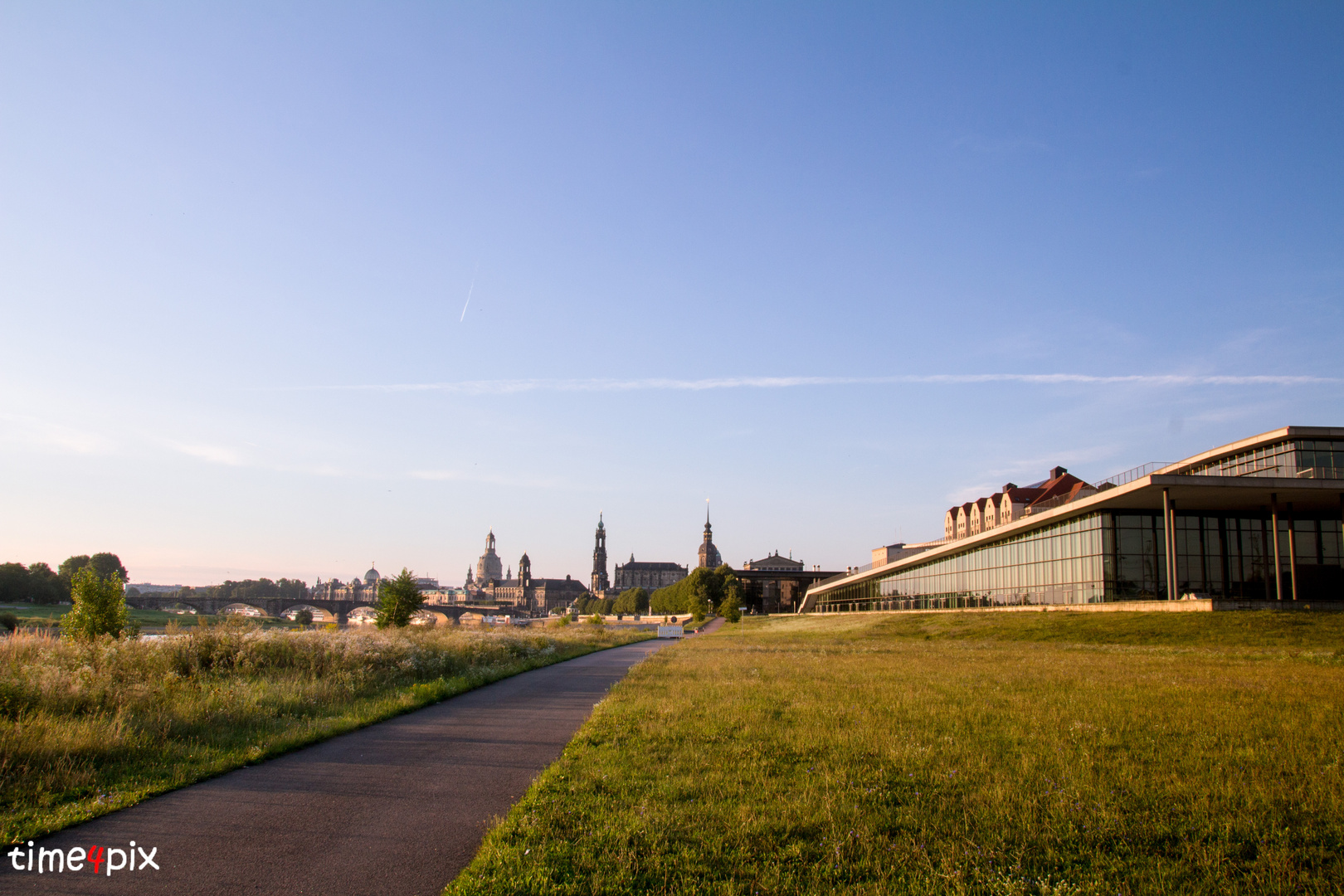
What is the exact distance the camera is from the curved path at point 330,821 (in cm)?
629

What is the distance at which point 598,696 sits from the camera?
19203 millimetres

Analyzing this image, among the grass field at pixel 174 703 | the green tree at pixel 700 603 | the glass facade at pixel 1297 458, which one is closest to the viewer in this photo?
the grass field at pixel 174 703

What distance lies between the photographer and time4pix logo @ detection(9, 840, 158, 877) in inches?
258

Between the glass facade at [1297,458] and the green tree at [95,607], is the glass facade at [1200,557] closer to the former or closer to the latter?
the glass facade at [1297,458]

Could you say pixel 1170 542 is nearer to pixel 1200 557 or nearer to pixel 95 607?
pixel 1200 557

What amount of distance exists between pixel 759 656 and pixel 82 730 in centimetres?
2367

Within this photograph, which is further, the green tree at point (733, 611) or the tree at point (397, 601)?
the green tree at point (733, 611)

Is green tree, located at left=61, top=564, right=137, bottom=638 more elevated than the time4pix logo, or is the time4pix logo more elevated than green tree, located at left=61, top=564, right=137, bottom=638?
green tree, located at left=61, top=564, right=137, bottom=638

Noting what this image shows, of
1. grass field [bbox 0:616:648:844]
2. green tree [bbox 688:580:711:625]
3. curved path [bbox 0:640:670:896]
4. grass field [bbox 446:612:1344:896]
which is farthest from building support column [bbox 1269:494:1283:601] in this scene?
green tree [bbox 688:580:711:625]

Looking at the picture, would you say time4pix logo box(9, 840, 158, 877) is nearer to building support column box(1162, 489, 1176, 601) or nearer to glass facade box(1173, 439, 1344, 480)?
building support column box(1162, 489, 1176, 601)

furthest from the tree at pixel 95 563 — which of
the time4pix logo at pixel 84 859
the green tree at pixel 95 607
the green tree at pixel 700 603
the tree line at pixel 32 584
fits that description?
the time4pix logo at pixel 84 859

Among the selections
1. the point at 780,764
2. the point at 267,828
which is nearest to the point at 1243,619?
the point at 780,764

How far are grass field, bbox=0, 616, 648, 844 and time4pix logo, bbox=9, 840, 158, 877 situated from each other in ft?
1.50

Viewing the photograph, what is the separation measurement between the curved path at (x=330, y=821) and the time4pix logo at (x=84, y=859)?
71 mm
